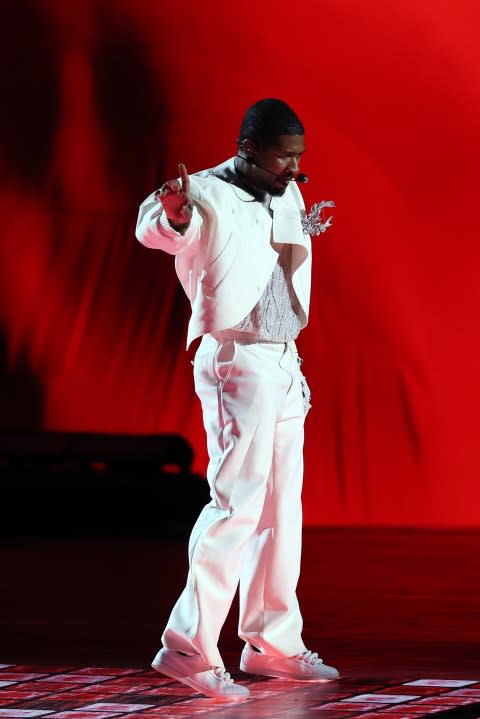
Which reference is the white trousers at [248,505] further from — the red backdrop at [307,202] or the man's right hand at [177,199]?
the red backdrop at [307,202]

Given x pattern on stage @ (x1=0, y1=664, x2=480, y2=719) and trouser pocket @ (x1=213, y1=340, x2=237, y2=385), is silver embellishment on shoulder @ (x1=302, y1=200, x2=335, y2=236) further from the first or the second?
x pattern on stage @ (x1=0, y1=664, x2=480, y2=719)

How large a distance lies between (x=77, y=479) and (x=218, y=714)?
179 inches

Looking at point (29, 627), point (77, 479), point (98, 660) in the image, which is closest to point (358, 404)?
point (77, 479)

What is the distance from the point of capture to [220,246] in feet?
7.76

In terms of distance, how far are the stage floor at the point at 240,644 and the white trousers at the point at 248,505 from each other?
0.12m

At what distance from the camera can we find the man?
7.59 ft

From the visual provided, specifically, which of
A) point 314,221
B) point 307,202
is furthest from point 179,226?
point 307,202

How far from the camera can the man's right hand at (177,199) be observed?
2199 mm

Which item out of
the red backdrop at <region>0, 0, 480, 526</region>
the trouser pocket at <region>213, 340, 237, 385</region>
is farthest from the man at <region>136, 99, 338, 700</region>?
the red backdrop at <region>0, 0, 480, 526</region>

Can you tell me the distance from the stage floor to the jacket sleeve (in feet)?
2.62

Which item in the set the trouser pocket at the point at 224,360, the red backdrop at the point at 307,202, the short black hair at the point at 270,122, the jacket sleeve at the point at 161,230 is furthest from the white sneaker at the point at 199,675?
the red backdrop at the point at 307,202

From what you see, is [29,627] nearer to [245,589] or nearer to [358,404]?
[245,589]

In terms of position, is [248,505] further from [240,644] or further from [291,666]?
[240,644]

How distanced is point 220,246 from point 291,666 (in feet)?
2.66
